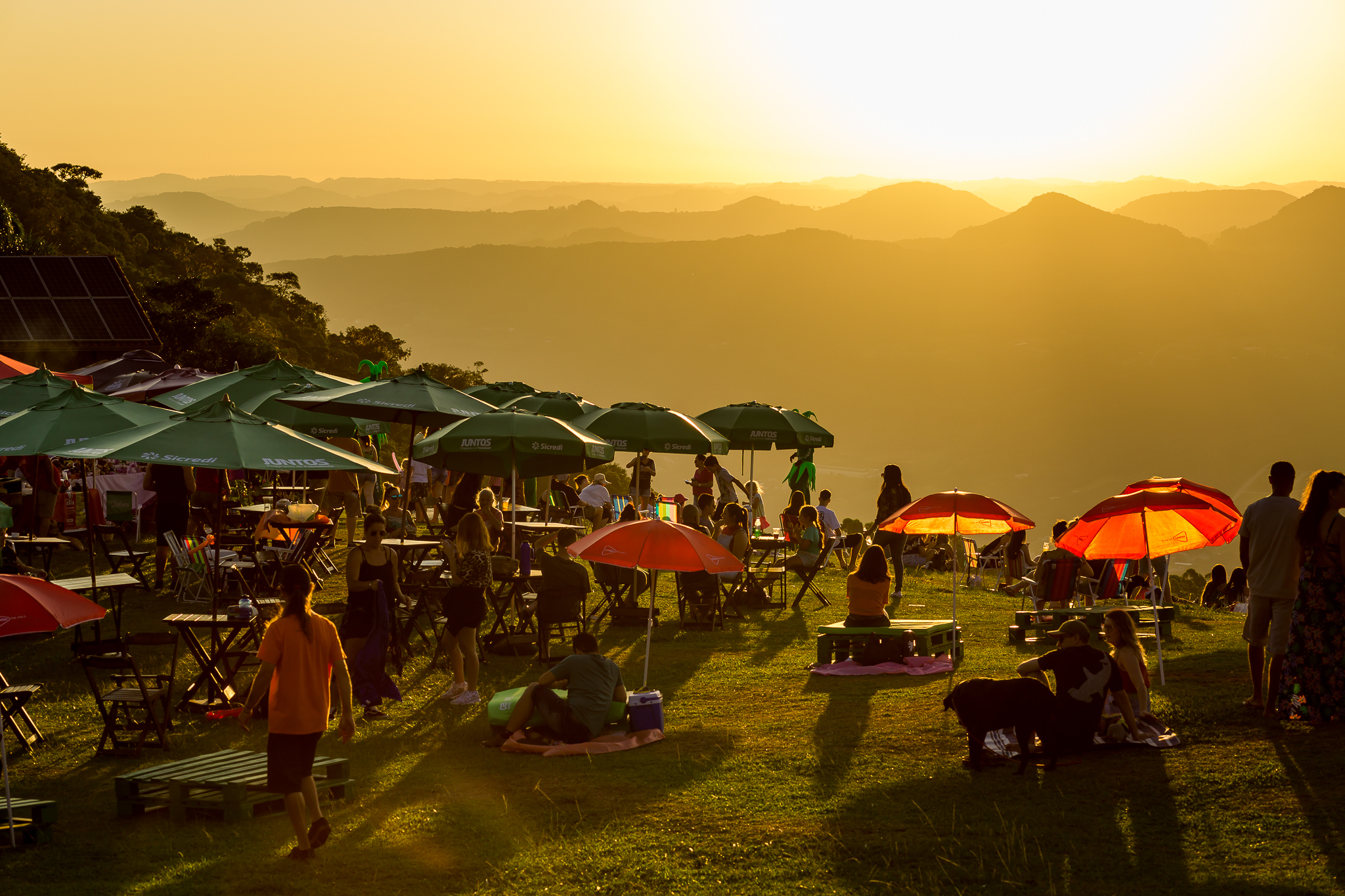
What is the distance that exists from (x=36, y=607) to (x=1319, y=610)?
8492mm

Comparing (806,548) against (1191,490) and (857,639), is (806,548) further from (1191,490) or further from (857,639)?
(1191,490)

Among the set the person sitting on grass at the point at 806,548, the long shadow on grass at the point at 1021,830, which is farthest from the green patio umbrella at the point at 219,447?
the person sitting on grass at the point at 806,548

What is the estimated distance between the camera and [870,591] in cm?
1252

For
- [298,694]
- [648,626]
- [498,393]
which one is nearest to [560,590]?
[648,626]

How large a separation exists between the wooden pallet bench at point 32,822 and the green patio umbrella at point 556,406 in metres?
13.2

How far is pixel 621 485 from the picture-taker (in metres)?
68.4

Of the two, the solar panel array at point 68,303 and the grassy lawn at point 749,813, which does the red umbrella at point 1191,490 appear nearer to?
the grassy lawn at point 749,813

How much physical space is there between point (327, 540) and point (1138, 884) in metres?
14.8

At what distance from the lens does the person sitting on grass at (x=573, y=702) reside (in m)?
9.27

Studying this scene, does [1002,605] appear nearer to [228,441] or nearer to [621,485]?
[228,441]

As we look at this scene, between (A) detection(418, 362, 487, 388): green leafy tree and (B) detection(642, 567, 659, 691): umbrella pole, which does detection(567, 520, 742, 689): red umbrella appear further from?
(A) detection(418, 362, 487, 388): green leafy tree

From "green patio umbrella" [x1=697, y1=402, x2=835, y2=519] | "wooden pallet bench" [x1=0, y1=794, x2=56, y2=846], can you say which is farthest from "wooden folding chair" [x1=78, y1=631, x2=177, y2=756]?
"green patio umbrella" [x1=697, y1=402, x2=835, y2=519]

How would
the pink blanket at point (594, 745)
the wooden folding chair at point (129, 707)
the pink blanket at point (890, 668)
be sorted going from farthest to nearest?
the pink blanket at point (890, 668) → the pink blanket at point (594, 745) → the wooden folding chair at point (129, 707)

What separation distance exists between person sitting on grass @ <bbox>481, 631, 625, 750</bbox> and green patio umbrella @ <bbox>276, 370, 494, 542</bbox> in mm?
5429
